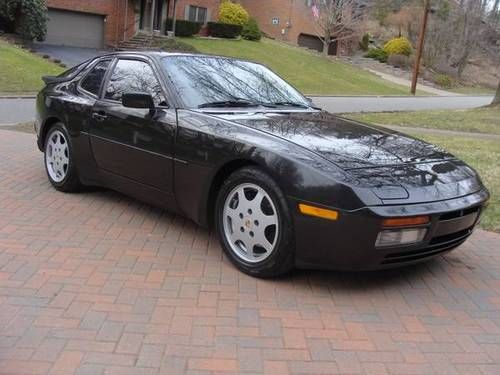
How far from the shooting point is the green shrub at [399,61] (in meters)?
48.9

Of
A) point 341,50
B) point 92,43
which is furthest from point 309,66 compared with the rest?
point 341,50

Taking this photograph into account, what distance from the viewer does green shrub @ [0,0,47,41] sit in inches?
951

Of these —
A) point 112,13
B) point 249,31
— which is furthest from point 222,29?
point 112,13

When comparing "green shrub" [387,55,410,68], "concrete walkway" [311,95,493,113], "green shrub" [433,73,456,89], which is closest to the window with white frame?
"concrete walkway" [311,95,493,113]

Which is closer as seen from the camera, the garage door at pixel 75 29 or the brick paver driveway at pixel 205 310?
the brick paver driveway at pixel 205 310

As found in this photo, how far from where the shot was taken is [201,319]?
3453 mm

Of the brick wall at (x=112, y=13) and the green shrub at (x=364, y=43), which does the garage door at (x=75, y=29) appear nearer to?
the brick wall at (x=112, y=13)

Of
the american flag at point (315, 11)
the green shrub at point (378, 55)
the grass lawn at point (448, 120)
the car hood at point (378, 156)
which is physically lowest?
the green shrub at point (378, 55)

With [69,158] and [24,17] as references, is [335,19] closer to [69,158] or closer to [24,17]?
[24,17]

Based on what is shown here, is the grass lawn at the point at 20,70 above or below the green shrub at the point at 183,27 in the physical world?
below

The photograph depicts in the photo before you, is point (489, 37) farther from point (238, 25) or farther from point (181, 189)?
point (181, 189)

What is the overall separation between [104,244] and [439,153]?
2.65 meters

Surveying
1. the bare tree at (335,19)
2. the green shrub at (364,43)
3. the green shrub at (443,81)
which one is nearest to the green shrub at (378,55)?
the green shrub at (364,43)

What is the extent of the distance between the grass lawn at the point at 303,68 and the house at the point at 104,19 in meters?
2.28
